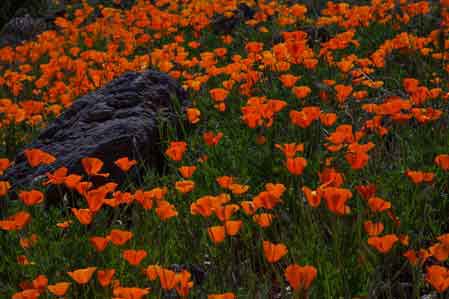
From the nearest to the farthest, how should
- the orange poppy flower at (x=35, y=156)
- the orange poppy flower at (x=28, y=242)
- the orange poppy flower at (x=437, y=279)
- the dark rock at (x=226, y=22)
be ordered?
the orange poppy flower at (x=437, y=279), the orange poppy flower at (x=28, y=242), the orange poppy flower at (x=35, y=156), the dark rock at (x=226, y=22)

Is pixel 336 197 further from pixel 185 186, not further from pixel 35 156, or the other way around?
pixel 35 156

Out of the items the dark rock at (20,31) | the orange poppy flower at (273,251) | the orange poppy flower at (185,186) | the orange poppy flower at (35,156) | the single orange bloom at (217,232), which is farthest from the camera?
the dark rock at (20,31)

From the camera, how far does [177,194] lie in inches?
125

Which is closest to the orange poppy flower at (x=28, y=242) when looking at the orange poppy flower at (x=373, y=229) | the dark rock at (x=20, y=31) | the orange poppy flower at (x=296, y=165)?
the orange poppy flower at (x=296, y=165)

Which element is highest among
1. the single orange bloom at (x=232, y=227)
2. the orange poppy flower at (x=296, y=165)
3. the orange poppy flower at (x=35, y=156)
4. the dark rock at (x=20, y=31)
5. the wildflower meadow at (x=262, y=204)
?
the orange poppy flower at (x=296, y=165)

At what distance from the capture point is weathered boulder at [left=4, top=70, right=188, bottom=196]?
3664 millimetres

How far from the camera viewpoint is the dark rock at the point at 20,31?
9.36m

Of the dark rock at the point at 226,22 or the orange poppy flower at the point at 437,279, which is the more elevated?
the orange poppy flower at the point at 437,279

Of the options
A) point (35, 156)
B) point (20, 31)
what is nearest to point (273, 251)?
point (35, 156)

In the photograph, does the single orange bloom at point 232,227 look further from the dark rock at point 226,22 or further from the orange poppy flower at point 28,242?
the dark rock at point 226,22

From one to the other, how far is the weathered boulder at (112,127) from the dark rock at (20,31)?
5.51m

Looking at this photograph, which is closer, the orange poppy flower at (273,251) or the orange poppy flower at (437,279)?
the orange poppy flower at (437,279)

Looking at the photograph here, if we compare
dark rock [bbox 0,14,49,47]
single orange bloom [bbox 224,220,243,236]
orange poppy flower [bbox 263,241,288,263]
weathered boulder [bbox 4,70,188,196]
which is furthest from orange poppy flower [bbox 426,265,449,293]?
dark rock [bbox 0,14,49,47]

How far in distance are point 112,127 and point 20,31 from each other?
250 inches
